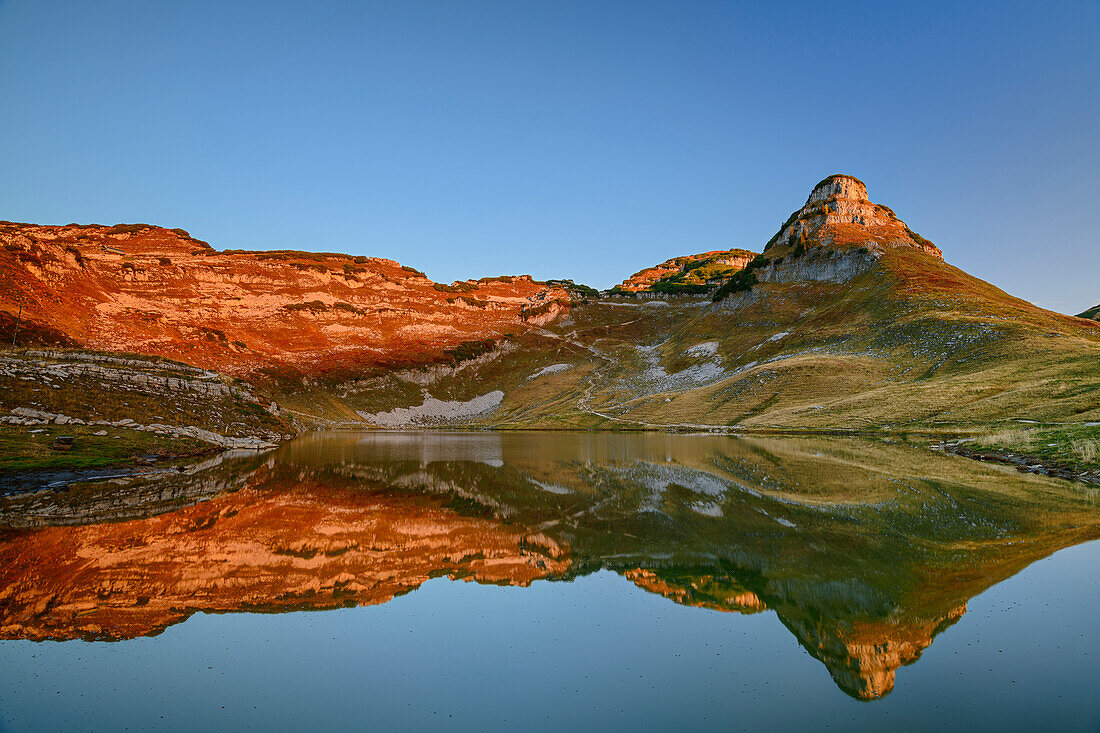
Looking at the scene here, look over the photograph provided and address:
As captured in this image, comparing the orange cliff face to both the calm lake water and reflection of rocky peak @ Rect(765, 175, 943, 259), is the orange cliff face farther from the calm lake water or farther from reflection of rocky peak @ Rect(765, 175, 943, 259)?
the calm lake water

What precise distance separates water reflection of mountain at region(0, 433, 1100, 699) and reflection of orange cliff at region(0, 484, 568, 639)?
74 millimetres

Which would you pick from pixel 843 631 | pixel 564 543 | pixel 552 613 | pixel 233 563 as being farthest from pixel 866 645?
pixel 233 563

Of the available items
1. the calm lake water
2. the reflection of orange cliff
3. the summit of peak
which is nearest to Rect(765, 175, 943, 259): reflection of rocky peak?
the summit of peak

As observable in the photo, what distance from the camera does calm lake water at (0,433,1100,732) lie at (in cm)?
891

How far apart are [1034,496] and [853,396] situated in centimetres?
6046

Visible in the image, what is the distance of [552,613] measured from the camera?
1323 centimetres

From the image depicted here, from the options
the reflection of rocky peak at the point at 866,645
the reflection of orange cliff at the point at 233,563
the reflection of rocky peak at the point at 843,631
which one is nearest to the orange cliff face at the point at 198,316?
the reflection of orange cliff at the point at 233,563

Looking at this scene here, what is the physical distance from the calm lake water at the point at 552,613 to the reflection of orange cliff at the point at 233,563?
0.10m

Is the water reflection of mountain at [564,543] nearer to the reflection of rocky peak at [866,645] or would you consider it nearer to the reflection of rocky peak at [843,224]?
the reflection of rocky peak at [866,645]

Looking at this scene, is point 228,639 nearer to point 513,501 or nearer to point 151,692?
point 151,692

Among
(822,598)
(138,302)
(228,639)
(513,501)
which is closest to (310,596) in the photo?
(228,639)

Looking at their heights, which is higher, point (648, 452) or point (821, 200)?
point (821, 200)

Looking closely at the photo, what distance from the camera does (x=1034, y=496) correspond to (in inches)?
1012

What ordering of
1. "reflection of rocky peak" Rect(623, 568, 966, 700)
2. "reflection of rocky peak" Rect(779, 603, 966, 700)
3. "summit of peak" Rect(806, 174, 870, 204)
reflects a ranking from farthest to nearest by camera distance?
1. "summit of peak" Rect(806, 174, 870, 204)
2. "reflection of rocky peak" Rect(623, 568, 966, 700)
3. "reflection of rocky peak" Rect(779, 603, 966, 700)
